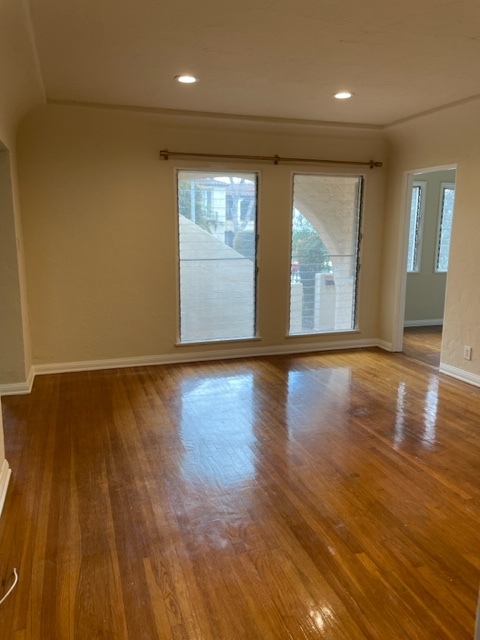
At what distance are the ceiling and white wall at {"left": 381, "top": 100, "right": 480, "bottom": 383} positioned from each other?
0.39 metres

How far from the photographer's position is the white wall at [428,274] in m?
6.67

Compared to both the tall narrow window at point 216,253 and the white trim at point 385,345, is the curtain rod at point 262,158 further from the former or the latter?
the white trim at point 385,345

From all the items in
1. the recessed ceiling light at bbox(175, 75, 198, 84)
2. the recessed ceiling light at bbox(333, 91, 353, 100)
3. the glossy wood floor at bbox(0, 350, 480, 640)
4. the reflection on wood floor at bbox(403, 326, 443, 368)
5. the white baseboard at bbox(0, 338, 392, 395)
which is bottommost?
the glossy wood floor at bbox(0, 350, 480, 640)

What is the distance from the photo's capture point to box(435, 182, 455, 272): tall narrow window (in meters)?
6.73

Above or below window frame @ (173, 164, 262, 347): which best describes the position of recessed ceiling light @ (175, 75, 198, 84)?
above

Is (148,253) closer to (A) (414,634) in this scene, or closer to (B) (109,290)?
(B) (109,290)

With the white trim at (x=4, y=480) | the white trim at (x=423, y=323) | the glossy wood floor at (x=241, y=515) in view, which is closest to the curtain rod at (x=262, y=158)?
the glossy wood floor at (x=241, y=515)

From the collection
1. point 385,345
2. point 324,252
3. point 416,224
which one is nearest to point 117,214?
point 324,252

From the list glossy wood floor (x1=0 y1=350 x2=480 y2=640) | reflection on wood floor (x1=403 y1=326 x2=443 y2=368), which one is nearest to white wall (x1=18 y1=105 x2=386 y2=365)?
glossy wood floor (x1=0 y1=350 x2=480 y2=640)

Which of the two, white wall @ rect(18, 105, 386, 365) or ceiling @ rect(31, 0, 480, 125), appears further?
white wall @ rect(18, 105, 386, 365)

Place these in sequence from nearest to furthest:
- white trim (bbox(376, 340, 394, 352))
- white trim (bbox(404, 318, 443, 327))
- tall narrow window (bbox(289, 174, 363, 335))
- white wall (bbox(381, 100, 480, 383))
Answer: white wall (bbox(381, 100, 480, 383))
tall narrow window (bbox(289, 174, 363, 335))
white trim (bbox(376, 340, 394, 352))
white trim (bbox(404, 318, 443, 327))

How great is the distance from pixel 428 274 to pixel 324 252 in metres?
2.35

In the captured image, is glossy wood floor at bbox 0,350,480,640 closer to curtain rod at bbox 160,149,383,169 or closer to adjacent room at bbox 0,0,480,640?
adjacent room at bbox 0,0,480,640

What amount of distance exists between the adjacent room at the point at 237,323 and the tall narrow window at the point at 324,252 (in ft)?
0.09
